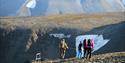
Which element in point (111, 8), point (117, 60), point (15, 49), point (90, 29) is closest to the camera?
point (117, 60)

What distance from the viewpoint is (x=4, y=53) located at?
68.6 metres

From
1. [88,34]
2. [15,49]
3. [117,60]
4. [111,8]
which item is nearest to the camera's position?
[117,60]

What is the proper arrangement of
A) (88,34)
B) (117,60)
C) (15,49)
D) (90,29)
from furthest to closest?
(15,49)
(90,29)
(88,34)
(117,60)

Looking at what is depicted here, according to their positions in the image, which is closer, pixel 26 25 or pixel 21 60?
A: pixel 21 60

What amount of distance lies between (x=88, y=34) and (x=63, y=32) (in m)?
5.49

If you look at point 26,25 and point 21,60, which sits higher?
point 26,25

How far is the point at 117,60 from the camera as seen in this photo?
969 inches

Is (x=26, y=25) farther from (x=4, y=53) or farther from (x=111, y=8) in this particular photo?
(x=111, y=8)

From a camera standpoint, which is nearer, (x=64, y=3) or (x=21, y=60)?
(x=21, y=60)

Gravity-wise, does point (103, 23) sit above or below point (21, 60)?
above

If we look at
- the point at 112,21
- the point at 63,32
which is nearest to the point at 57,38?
the point at 63,32

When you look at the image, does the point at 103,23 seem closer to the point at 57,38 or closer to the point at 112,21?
the point at 112,21

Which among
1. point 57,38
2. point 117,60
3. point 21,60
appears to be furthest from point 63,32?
point 117,60

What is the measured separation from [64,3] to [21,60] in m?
135
